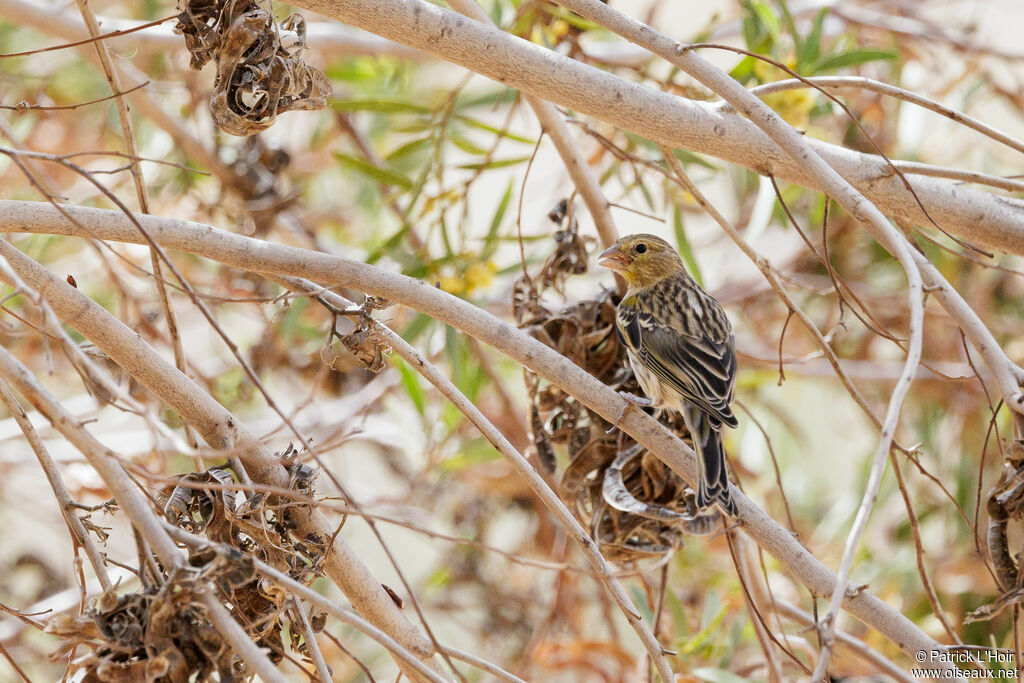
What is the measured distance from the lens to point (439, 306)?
6.67 feet

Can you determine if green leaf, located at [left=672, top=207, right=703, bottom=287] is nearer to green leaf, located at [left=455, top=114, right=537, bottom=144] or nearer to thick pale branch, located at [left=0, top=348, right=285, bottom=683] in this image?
green leaf, located at [left=455, top=114, right=537, bottom=144]

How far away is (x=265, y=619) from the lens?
1.73 meters

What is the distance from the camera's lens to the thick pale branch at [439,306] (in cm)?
194

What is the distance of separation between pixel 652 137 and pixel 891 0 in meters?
3.94

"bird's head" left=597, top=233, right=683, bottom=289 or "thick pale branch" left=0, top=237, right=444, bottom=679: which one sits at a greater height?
"bird's head" left=597, top=233, right=683, bottom=289

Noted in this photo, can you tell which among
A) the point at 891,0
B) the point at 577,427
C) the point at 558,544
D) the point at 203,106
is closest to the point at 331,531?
the point at 577,427

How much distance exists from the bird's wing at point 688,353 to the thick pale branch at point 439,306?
657 mm

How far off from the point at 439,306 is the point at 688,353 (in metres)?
1.41

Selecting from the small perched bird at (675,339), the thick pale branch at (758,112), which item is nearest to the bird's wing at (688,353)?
the small perched bird at (675,339)

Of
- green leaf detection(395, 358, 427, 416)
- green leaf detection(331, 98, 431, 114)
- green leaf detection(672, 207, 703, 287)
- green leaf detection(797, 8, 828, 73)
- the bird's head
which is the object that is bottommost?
green leaf detection(395, 358, 427, 416)

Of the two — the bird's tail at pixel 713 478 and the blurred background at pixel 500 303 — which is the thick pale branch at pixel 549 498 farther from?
the blurred background at pixel 500 303

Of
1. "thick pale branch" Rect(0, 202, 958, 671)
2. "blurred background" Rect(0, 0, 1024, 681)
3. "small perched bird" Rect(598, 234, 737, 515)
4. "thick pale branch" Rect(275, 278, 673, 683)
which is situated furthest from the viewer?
"blurred background" Rect(0, 0, 1024, 681)

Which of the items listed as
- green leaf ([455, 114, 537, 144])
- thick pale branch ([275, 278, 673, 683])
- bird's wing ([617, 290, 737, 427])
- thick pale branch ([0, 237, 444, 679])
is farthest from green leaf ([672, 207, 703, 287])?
thick pale branch ([0, 237, 444, 679])

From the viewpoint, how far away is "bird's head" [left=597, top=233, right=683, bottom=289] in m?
3.40
